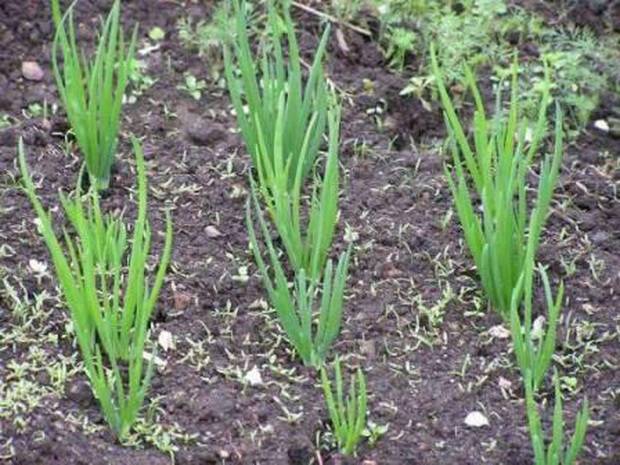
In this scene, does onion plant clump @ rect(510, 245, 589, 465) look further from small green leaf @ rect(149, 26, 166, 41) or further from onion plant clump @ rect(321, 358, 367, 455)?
small green leaf @ rect(149, 26, 166, 41)

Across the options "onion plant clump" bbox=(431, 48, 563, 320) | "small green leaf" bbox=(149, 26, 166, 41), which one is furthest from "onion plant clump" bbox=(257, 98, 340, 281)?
"small green leaf" bbox=(149, 26, 166, 41)

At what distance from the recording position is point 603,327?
2.82m

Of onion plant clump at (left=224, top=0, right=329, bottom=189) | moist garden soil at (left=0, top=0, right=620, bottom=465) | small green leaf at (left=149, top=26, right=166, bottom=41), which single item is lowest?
moist garden soil at (left=0, top=0, right=620, bottom=465)

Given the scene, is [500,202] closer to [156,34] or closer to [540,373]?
[540,373]

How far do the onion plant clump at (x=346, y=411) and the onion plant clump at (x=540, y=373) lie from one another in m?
0.30

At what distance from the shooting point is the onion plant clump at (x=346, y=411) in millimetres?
2385

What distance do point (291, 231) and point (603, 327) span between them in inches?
27.6

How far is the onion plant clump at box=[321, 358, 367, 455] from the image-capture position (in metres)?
2.38

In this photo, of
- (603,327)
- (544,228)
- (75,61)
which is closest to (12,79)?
(75,61)

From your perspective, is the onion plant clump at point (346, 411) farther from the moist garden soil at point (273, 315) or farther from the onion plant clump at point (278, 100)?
the onion plant clump at point (278, 100)

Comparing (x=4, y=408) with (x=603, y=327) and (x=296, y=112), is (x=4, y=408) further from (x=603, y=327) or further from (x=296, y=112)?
(x=603, y=327)

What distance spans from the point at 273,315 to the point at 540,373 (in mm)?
575

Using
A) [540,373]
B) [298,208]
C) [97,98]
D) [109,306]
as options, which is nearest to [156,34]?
[97,98]

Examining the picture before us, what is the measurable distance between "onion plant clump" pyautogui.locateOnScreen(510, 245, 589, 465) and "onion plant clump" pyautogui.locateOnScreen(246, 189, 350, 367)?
0.34 m
